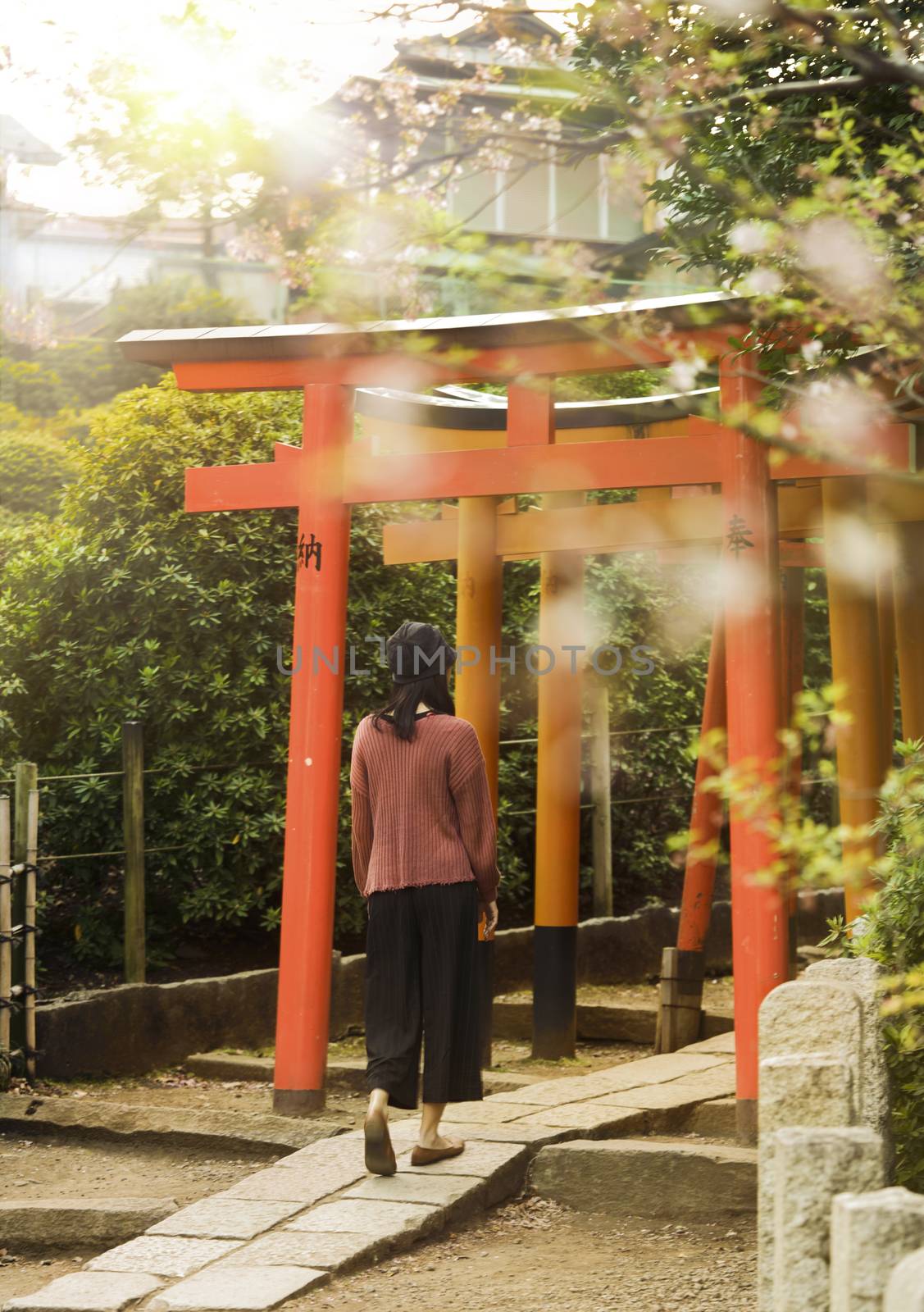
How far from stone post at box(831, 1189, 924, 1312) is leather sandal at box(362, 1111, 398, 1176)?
259cm

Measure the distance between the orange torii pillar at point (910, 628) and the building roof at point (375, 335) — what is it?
2.22 meters

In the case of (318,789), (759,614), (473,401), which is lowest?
(318,789)

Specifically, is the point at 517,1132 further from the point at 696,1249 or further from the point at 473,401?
the point at 473,401

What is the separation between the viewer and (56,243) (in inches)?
1003

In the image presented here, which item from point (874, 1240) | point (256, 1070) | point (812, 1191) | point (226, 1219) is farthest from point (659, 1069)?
point (874, 1240)

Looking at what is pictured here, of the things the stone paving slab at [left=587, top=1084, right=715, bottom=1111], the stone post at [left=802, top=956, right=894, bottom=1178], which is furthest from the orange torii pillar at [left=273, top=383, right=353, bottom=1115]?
the stone post at [left=802, top=956, right=894, bottom=1178]

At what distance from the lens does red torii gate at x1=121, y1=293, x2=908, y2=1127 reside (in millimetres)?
5457

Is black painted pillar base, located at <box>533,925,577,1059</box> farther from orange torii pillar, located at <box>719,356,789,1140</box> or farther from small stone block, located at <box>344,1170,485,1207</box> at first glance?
small stone block, located at <box>344,1170,485,1207</box>

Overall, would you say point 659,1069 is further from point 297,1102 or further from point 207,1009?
point 207,1009

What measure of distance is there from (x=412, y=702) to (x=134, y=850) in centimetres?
317

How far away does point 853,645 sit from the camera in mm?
6492

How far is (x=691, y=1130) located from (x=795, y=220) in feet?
12.8

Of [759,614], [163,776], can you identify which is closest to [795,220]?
[759,614]

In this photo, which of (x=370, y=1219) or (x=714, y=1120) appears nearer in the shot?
(x=370, y=1219)
